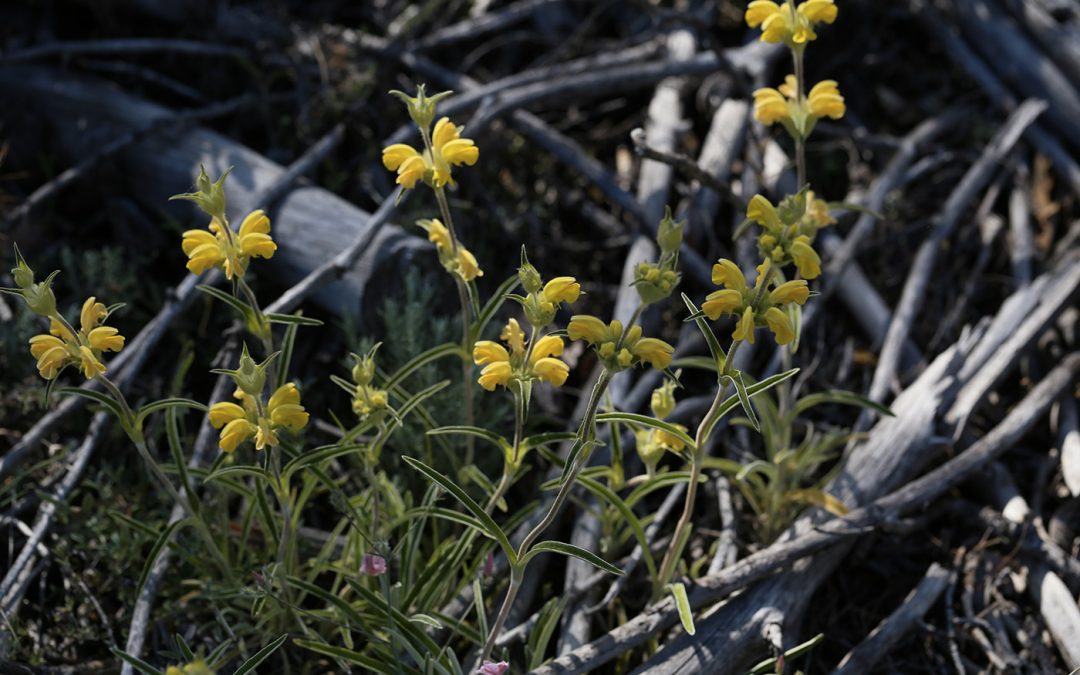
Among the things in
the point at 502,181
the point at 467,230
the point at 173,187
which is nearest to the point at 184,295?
the point at 173,187

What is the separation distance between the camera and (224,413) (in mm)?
2324

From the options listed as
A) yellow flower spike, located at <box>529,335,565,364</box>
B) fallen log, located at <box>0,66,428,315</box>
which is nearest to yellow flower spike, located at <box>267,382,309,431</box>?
yellow flower spike, located at <box>529,335,565,364</box>

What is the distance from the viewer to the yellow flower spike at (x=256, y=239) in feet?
7.89

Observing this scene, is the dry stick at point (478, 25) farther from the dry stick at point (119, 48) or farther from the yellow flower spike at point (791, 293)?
the yellow flower spike at point (791, 293)

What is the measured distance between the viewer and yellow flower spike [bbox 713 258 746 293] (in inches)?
89.1

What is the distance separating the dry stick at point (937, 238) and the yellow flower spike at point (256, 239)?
234 cm

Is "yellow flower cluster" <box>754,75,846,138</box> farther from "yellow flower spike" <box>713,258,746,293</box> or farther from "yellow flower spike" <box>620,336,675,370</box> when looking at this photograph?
"yellow flower spike" <box>620,336,675,370</box>

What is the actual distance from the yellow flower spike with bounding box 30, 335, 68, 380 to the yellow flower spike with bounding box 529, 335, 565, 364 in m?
1.09

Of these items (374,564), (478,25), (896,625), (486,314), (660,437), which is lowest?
(896,625)

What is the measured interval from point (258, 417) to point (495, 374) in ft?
1.90

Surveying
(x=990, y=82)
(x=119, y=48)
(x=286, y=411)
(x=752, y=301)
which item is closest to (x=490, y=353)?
(x=286, y=411)

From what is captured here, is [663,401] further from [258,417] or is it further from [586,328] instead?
[258,417]

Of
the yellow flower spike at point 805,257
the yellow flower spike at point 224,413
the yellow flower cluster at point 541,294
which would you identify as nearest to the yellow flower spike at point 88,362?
the yellow flower spike at point 224,413

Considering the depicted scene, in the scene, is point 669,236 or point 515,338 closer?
point 669,236
